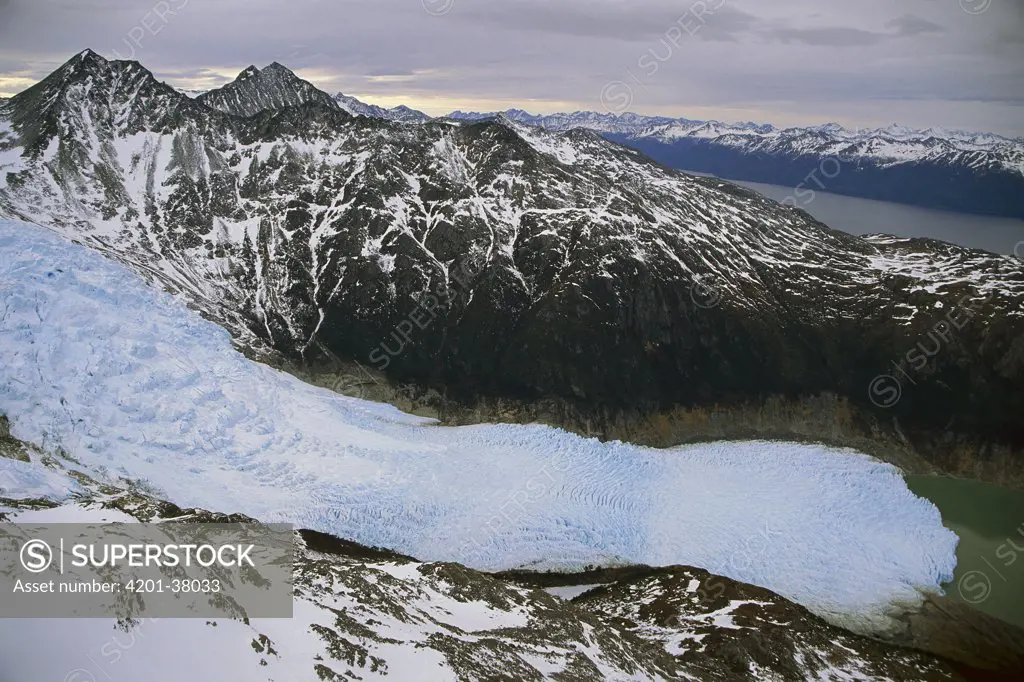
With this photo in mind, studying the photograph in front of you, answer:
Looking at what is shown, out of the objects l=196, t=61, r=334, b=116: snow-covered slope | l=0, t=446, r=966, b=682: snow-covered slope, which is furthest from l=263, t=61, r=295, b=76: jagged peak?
l=0, t=446, r=966, b=682: snow-covered slope

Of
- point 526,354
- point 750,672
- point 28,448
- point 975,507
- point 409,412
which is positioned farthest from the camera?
point 526,354

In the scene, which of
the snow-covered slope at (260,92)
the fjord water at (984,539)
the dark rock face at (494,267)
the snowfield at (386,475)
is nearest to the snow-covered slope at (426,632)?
the snowfield at (386,475)

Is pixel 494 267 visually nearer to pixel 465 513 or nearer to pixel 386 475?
pixel 386 475

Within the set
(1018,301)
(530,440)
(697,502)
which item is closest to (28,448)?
(530,440)

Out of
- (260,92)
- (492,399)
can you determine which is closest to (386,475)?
(492,399)

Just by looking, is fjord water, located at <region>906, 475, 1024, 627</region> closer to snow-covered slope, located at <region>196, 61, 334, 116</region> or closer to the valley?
the valley

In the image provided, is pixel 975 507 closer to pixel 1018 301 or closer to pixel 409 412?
pixel 1018 301
